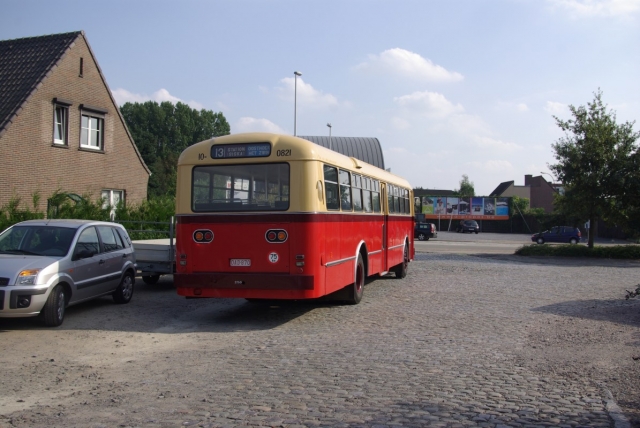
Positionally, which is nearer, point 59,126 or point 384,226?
point 384,226

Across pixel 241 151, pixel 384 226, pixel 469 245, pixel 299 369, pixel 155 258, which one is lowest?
pixel 299 369

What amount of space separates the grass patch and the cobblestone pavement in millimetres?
17268

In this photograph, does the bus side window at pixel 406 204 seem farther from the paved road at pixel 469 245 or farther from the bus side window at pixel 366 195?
the paved road at pixel 469 245

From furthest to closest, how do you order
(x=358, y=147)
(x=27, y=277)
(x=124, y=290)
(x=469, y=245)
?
(x=358, y=147) < (x=469, y=245) < (x=124, y=290) < (x=27, y=277)

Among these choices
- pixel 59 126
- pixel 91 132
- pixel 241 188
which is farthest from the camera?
pixel 91 132

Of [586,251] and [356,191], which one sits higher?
[356,191]

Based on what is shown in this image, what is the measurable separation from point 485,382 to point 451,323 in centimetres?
378

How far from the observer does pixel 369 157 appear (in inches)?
2047

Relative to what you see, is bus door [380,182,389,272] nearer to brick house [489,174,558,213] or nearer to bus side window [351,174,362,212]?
bus side window [351,174,362,212]

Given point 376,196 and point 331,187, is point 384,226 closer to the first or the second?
point 376,196

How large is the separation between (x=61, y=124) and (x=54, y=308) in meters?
17.0

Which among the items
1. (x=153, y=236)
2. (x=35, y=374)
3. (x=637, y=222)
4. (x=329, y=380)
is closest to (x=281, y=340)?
(x=329, y=380)

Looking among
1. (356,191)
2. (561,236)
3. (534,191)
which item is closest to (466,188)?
(534,191)

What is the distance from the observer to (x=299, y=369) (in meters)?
7.26
